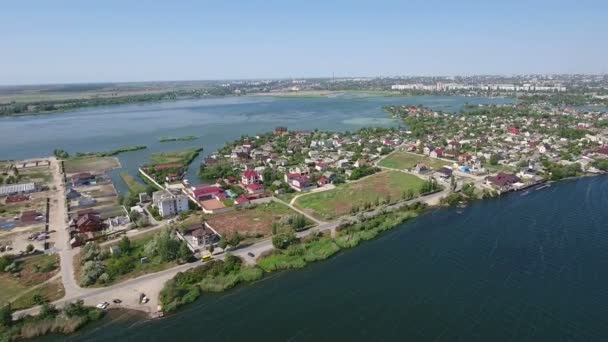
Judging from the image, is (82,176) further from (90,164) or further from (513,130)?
(513,130)

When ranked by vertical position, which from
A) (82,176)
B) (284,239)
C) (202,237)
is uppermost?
(82,176)

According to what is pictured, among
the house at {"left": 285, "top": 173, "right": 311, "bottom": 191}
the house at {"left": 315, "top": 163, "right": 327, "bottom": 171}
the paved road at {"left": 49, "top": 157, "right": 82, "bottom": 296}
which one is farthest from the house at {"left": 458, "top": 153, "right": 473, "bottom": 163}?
the paved road at {"left": 49, "top": 157, "right": 82, "bottom": 296}

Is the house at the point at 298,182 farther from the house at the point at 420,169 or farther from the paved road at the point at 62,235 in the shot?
the paved road at the point at 62,235

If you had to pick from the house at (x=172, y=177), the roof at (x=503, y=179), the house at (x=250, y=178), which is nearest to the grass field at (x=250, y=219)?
the house at (x=250, y=178)

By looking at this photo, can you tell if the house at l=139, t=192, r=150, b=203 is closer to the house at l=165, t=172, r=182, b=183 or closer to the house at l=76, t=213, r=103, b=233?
the house at l=76, t=213, r=103, b=233

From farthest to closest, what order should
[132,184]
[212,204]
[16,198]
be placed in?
[132,184] → [16,198] → [212,204]

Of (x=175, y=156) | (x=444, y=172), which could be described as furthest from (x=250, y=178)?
(x=444, y=172)

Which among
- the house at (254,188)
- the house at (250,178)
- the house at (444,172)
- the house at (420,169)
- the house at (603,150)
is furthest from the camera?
→ the house at (603,150)
